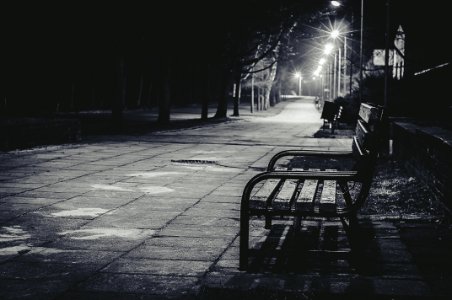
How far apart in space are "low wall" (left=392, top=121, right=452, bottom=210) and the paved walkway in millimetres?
883

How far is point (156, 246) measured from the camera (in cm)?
518

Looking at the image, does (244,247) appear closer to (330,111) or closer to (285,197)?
(285,197)

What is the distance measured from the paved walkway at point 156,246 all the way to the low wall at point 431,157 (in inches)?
34.8

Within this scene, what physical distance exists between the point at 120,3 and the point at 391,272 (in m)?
18.4

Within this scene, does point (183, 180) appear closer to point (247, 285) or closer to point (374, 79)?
point (247, 285)

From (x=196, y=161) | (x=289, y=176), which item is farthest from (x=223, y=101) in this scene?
(x=289, y=176)

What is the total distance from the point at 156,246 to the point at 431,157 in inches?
153

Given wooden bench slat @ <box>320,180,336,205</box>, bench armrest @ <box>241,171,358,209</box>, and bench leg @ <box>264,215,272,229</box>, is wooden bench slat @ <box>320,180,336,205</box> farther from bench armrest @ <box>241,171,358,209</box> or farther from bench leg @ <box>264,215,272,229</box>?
bench leg @ <box>264,215,272,229</box>

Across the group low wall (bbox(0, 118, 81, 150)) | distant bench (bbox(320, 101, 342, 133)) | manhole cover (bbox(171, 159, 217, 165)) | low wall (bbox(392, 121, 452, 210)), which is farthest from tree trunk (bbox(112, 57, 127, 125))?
low wall (bbox(392, 121, 452, 210))

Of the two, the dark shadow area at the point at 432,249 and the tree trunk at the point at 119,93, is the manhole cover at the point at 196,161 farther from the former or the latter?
the tree trunk at the point at 119,93

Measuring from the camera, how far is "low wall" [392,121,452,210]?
21.0 ft

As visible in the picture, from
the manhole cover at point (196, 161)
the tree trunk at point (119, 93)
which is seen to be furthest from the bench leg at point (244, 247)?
the tree trunk at point (119, 93)

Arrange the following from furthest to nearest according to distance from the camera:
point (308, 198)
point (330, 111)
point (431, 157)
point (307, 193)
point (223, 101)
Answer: point (223, 101)
point (330, 111)
point (431, 157)
point (307, 193)
point (308, 198)

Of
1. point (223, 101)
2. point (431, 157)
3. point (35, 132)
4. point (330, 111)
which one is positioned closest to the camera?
point (431, 157)
